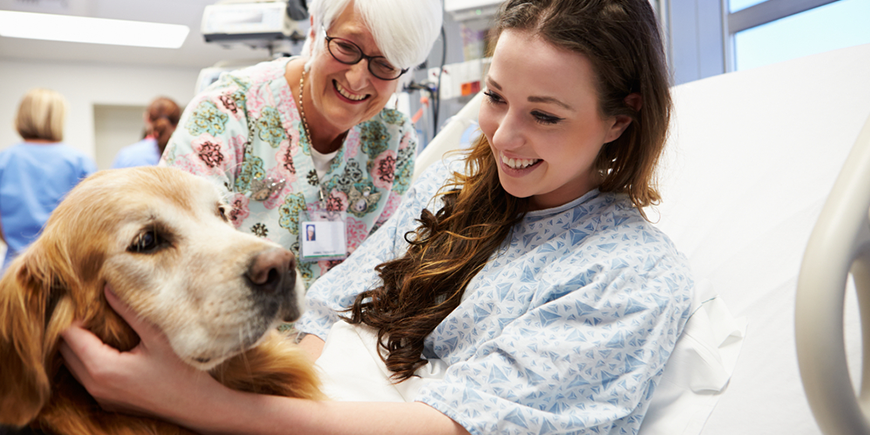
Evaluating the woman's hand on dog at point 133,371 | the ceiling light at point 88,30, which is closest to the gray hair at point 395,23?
the woman's hand on dog at point 133,371

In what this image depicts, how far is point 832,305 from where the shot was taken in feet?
1.99

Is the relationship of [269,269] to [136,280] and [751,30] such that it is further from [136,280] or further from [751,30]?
[751,30]

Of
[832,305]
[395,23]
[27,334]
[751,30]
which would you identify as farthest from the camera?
[751,30]

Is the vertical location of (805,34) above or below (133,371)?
above

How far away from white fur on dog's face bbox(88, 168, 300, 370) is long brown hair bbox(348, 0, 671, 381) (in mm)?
368

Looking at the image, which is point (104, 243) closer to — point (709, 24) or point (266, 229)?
point (266, 229)

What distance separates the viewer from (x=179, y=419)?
0.83 meters

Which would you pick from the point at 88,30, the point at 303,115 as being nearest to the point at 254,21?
the point at 303,115

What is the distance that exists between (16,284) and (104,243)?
122 mm

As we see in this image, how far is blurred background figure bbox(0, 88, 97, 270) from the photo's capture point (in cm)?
349

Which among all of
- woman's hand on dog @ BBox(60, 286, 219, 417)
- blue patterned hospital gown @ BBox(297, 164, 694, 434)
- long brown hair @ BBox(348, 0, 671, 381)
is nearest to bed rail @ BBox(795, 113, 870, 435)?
blue patterned hospital gown @ BBox(297, 164, 694, 434)

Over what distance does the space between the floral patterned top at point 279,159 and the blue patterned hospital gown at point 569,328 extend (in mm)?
785

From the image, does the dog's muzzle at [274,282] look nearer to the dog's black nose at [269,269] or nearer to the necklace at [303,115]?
the dog's black nose at [269,269]

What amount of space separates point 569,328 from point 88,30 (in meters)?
8.09
